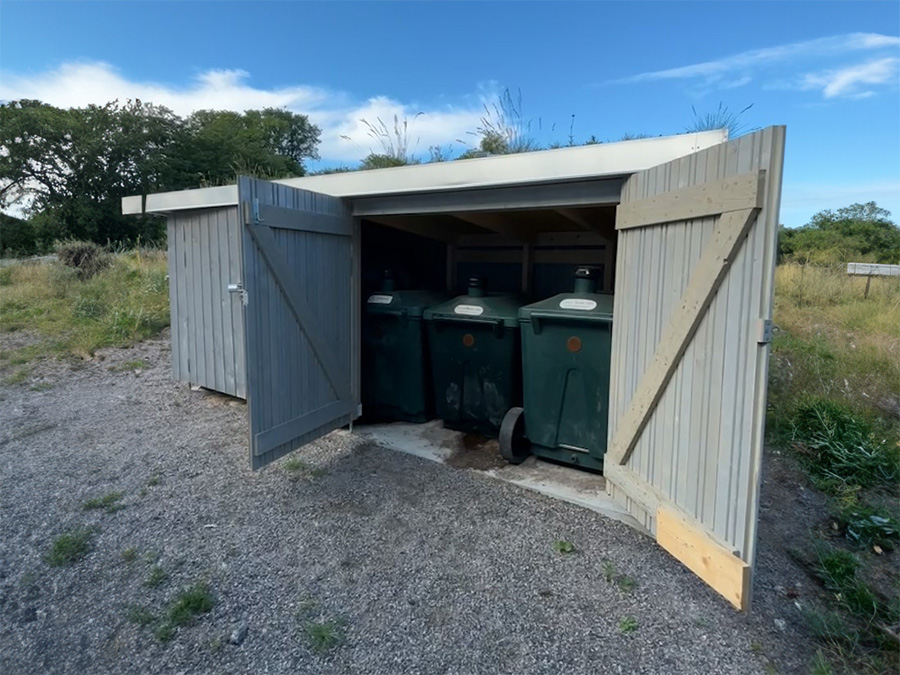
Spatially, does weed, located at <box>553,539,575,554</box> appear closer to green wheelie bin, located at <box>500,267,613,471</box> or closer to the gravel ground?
the gravel ground

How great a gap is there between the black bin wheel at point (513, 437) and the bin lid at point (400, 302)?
1.10m

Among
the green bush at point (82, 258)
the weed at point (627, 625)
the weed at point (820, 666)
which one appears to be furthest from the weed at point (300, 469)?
the green bush at point (82, 258)

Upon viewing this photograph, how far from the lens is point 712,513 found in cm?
195

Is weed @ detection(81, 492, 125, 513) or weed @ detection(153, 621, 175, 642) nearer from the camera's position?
weed @ detection(153, 621, 175, 642)

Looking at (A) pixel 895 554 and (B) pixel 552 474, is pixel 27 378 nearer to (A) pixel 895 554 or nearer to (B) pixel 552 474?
(B) pixel 552 474

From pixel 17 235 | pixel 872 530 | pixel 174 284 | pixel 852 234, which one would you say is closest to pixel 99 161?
pixel 17 235

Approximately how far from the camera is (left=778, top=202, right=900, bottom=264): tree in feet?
58.1

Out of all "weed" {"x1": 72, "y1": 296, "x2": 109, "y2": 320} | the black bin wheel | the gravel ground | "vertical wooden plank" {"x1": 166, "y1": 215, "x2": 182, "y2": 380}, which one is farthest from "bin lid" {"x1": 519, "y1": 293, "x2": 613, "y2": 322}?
"weed" {"x1": 72, "y1": 296, "x2": 109, "y2": 320}

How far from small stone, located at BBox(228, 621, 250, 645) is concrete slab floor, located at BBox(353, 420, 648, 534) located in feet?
5.75

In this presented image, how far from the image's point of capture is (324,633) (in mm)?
1915

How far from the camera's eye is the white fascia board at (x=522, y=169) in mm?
2492

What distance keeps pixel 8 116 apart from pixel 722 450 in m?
28.6

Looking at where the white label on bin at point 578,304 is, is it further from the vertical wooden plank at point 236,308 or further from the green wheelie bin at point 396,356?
the vertical wooden plank at point 236,308

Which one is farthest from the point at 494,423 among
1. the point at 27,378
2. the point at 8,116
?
the point at 8,116
